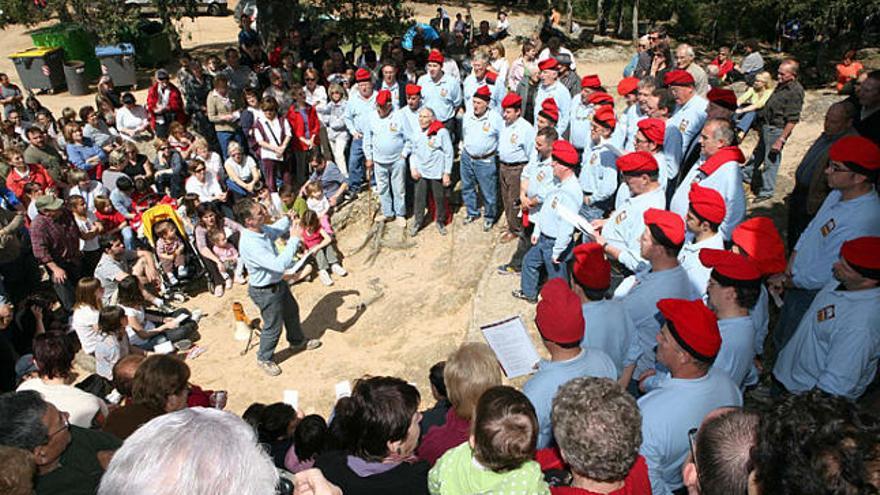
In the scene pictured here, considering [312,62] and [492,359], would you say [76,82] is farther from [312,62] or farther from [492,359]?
[492,359]

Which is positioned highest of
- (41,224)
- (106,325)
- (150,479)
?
(150,479)

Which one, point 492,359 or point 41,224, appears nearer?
point 492,359

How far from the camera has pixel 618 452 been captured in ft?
7.97

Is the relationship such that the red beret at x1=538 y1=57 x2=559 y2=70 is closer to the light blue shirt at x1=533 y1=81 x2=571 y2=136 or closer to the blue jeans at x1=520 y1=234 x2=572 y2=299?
the light blue shirt at x1=533 y1=81 x2=571 y2=136

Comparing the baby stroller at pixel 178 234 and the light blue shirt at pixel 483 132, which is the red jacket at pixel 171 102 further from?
the light blue shirt at pixel 483 132

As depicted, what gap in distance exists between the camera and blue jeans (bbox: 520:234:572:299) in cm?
597

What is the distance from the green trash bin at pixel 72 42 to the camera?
16516 mm

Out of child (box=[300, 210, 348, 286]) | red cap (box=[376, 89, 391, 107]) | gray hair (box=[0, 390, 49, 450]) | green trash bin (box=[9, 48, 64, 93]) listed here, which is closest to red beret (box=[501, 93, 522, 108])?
red cap (box=[376, 89, 391, 107])

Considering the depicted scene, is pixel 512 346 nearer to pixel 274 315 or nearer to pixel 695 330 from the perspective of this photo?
pixel 695 330

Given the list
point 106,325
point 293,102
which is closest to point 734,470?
point 106,325

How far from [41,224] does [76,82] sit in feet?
35.6

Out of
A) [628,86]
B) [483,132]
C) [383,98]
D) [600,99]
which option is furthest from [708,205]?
[383,98]

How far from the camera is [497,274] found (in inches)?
292

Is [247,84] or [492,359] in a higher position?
[247,84]
